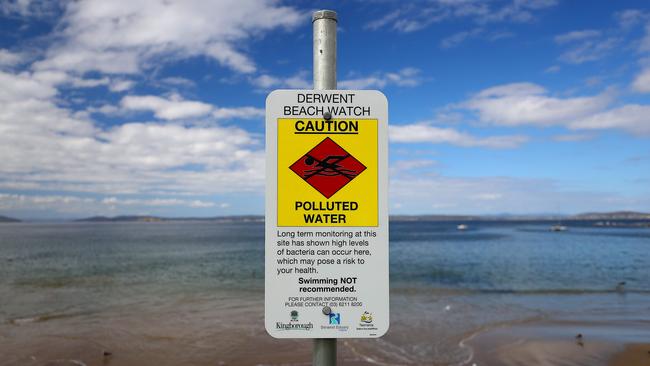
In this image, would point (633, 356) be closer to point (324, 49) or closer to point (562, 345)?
point (562, 345)

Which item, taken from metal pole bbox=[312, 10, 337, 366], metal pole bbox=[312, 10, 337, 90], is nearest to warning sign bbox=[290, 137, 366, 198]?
metal pole bbox=[312, 10, 337, 366]

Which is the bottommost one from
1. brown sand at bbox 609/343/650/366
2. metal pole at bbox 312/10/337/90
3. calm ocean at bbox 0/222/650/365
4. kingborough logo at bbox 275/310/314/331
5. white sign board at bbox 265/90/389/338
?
calm ocean at bbox 0/222/650/365

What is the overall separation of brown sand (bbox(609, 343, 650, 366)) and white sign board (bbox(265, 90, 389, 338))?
14.2m

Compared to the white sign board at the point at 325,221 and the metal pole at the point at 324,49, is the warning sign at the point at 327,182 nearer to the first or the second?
the white sign board at the point at 325,221

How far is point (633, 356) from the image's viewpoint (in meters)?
13.5

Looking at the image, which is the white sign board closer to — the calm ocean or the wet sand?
the calm ocean

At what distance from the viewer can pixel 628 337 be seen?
15633mm

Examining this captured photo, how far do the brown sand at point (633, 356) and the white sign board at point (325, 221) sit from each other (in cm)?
1423

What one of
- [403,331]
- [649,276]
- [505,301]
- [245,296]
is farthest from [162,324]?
[649,276]

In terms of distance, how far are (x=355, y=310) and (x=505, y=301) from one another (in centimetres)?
2472

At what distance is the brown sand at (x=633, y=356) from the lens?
42.2 ft

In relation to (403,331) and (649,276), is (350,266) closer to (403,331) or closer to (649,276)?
(403,331)

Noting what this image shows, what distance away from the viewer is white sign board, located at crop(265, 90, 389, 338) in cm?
220

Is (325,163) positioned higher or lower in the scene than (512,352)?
higher
